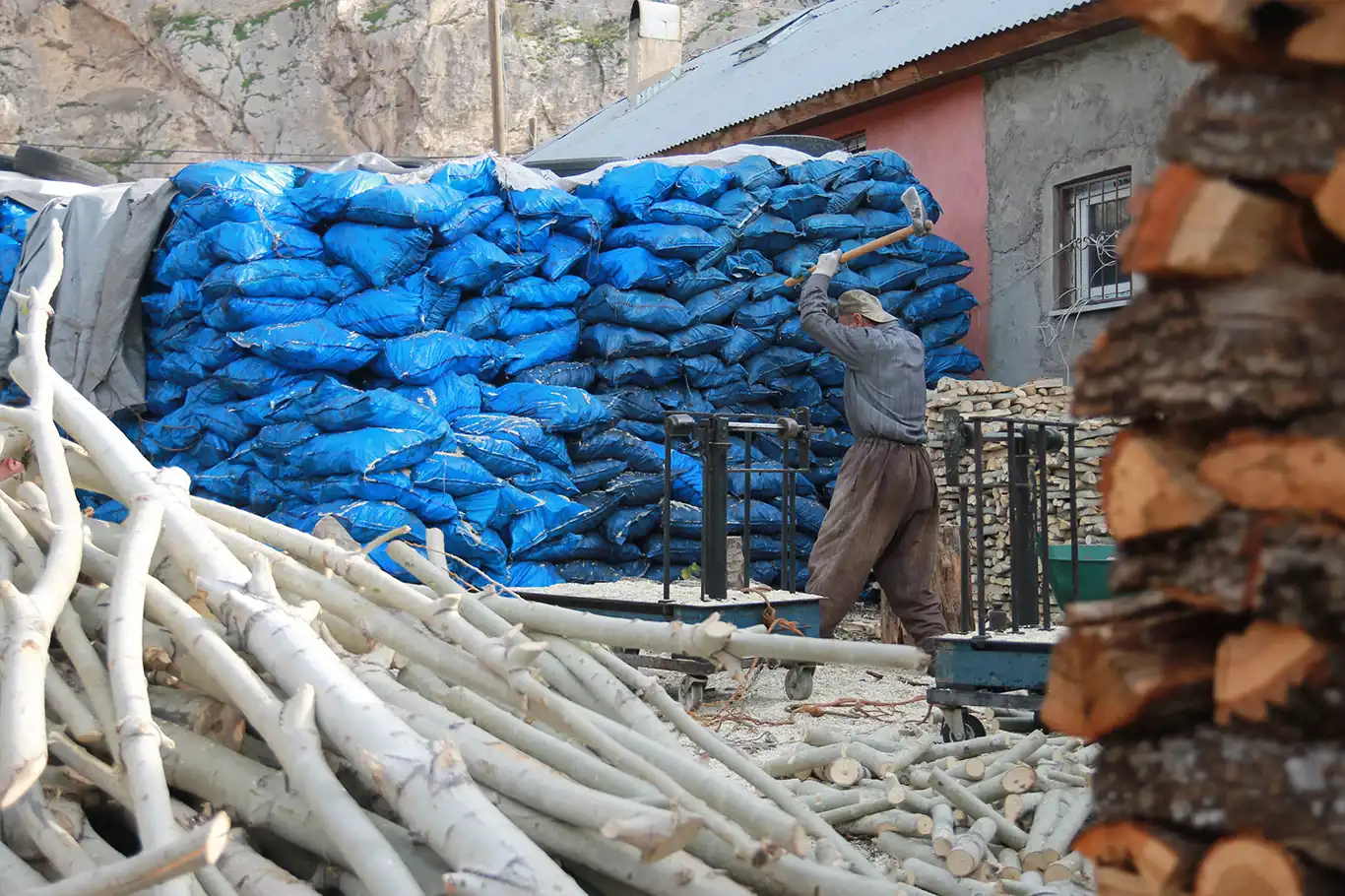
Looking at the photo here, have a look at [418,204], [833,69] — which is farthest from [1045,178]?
[418,204]

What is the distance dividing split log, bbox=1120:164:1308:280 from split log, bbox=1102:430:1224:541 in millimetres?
176

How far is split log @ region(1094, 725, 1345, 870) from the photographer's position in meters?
1.24

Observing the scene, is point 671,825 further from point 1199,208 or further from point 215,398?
point 215,398

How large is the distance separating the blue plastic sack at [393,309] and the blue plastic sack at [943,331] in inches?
118

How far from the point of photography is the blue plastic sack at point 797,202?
7629 millimetres

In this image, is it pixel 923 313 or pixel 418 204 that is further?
pixel 923 313

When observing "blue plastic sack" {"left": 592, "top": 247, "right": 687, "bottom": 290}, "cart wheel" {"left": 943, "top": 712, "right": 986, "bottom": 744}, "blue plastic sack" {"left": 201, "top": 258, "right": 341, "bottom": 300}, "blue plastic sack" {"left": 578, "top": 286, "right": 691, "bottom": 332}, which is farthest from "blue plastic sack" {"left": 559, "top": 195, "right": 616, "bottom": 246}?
"cart wheel" {"left": 943, "top": 712, "right": 986, "bottom": 744}

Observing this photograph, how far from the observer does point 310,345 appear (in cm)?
633

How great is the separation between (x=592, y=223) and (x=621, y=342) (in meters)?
0.66

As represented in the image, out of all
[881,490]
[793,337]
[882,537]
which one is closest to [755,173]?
[793,337]

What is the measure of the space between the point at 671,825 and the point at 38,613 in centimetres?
134

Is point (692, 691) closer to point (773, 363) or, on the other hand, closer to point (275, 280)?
point (773, 363)

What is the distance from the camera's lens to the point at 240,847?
7.31 ft

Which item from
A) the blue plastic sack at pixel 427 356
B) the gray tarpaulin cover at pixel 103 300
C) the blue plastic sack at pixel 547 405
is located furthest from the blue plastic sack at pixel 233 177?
the blue plastic sack at pixel 547 405
